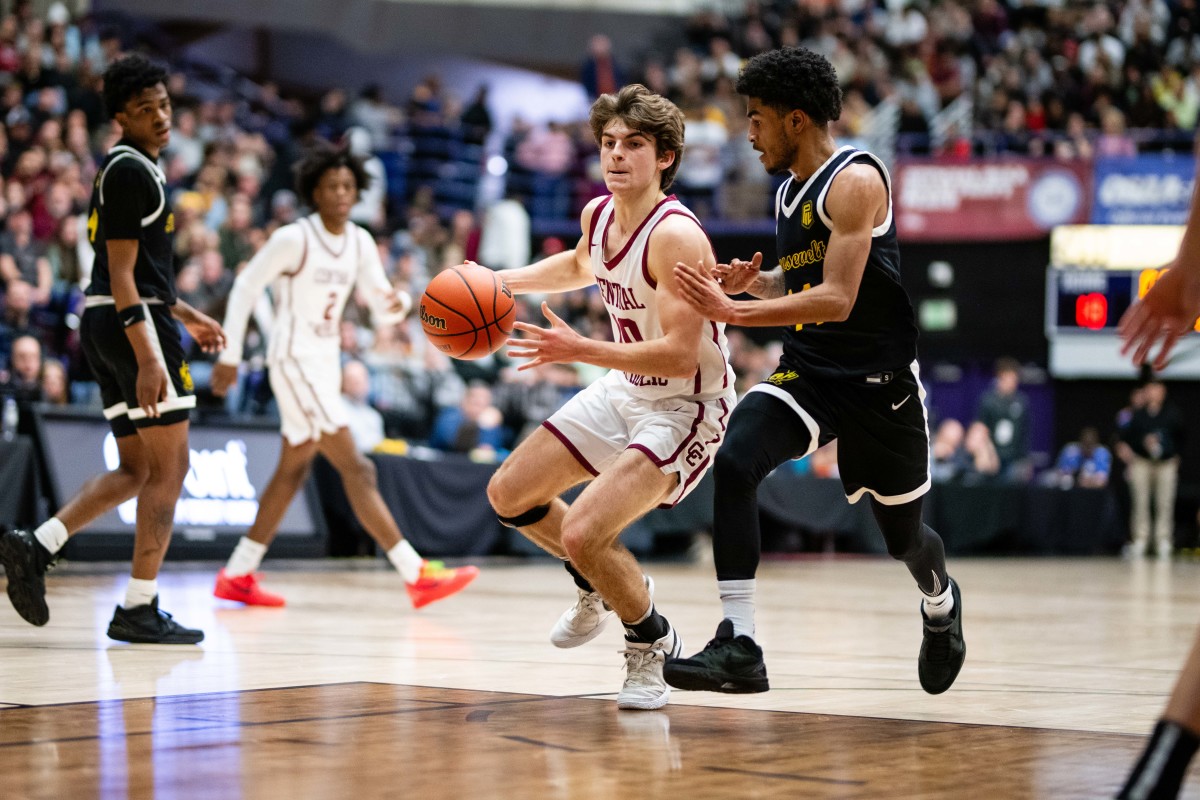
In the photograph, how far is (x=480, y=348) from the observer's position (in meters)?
5.21

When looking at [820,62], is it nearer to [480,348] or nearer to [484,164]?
[480,348]

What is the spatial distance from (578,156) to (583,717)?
18170 mm

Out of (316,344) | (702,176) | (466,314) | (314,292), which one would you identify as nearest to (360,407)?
(316,344)

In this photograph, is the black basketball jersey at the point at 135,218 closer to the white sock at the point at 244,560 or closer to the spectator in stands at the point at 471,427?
the white sock at the point at 244,560

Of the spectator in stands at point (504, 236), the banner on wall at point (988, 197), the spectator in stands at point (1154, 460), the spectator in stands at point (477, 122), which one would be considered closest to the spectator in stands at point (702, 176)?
the banner on wall at point (988, 197)

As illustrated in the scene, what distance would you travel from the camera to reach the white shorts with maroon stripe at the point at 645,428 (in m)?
4.96

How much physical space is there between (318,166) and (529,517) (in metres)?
3.59

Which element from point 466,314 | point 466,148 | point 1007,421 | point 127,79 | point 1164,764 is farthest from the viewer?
point 466,148

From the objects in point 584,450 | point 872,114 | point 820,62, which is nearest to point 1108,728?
point 584,450

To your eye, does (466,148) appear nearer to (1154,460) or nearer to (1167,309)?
(1154,460)

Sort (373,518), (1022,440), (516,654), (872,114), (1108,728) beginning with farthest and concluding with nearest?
(872,114) < (1022,440) < (373,518) < (516,654) < (1108,728)

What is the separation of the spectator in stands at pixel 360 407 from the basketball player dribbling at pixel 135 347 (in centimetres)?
612

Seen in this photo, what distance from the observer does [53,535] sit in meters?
6.21

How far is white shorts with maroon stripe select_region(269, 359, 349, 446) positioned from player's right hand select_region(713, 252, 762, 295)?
12.6 ft
